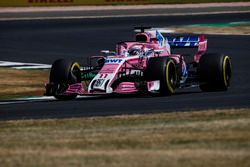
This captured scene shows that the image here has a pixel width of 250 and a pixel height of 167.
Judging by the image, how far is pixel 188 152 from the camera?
1062 cm

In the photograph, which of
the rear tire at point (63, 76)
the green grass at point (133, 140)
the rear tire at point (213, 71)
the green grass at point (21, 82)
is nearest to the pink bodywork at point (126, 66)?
the rear tire at point (63, 76)

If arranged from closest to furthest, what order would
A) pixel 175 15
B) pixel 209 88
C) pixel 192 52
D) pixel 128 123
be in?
pixel 128 123 < pixel 209 88 < pixel 192 52 < pixel 175 15

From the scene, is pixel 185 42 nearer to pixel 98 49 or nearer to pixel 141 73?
pixel 141 73

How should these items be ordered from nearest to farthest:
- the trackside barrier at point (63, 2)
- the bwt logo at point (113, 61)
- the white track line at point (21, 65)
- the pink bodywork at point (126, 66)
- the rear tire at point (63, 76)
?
1. the pink bodywork at point (126, 66)
2. the bwt logo at point (113, 61)
3. the rear tire at point (63, 76)
4. the white track line at point (21, 65)
5. the trackside barrier at point (63, 2)

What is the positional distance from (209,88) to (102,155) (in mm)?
10210

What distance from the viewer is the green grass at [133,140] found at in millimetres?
10211

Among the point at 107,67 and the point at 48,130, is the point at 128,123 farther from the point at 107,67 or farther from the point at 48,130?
the point at 107,67

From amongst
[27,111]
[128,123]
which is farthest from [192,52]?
[128,123]

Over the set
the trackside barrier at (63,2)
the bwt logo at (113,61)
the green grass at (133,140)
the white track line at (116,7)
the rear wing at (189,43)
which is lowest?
the green grass at (133,140)

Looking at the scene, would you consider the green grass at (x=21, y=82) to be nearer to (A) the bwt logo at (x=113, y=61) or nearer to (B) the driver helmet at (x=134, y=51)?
(B) the driver helmet at (x=134, y=51)

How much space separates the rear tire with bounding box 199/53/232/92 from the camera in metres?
20.2

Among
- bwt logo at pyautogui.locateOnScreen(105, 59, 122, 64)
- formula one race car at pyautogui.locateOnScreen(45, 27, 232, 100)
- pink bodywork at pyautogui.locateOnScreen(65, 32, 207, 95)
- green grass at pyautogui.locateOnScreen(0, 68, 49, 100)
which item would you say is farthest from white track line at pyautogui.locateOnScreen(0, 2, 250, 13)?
bwt logo at pyautogui.locateOnScreen(105, 59, 122, 64)

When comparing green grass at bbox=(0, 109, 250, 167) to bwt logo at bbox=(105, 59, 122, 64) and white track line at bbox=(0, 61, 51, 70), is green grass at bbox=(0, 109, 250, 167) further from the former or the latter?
white track line at bbox=(0, 61, 51, 70)

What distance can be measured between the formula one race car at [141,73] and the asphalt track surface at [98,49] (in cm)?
25
